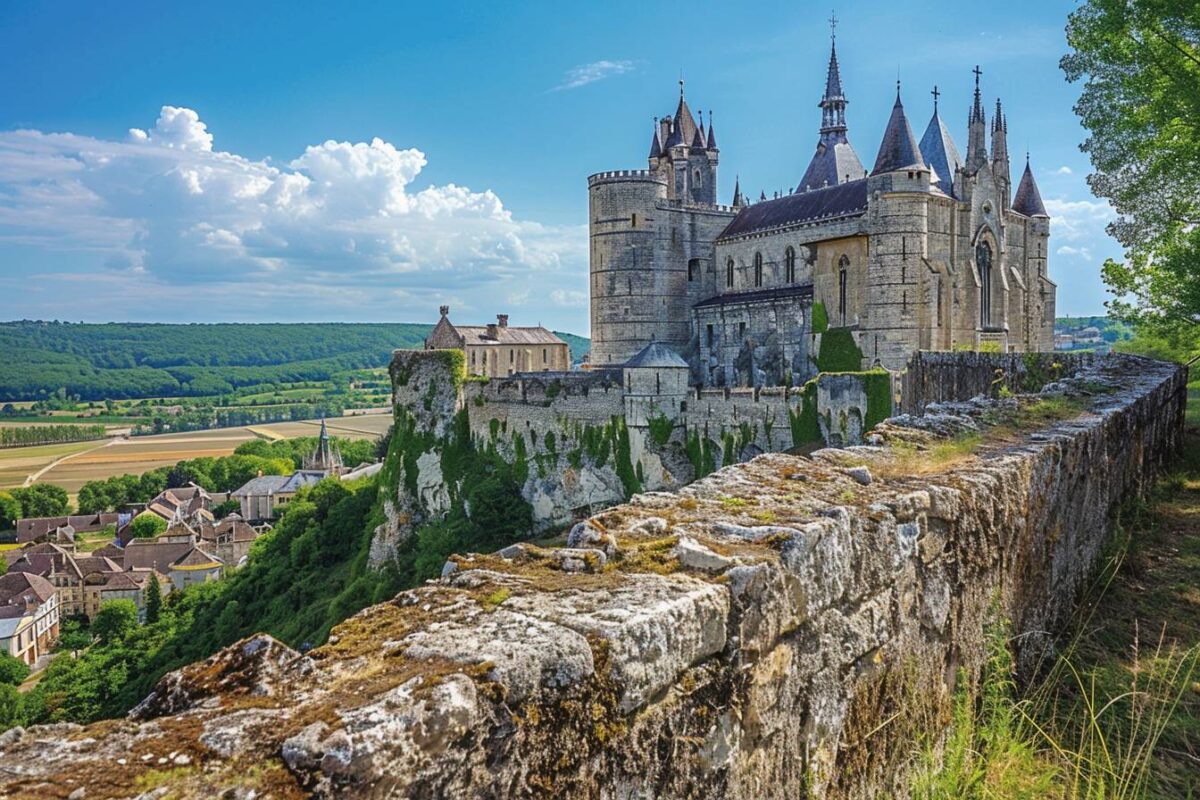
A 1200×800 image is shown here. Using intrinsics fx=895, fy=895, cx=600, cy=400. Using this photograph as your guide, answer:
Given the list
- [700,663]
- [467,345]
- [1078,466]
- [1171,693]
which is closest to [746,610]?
[700,663]

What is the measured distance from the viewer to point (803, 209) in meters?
45.0

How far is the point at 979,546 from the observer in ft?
16.7

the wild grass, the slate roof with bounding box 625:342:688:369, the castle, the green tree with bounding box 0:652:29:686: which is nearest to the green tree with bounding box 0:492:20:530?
the green tree with bounding box 0:652:29:686

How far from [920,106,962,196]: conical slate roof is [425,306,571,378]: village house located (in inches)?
1012

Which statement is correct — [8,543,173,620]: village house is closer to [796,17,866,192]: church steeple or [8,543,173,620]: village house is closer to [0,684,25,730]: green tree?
[0,684,25,730]: green tree

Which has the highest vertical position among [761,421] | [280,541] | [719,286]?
[719,286]

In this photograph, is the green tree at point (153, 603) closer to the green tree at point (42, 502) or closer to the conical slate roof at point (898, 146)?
the conical slate roof at point (898, 146)

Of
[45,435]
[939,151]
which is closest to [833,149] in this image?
[939,151]

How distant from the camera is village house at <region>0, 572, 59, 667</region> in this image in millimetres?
56562

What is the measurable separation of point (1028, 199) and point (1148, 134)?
32135mm

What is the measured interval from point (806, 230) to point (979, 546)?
39.9m

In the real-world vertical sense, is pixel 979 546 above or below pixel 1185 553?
above

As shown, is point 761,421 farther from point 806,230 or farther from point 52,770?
point 52,770

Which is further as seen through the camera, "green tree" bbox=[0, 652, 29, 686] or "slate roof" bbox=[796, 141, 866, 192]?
"slate roof" bbox=[796, 141, 866, 192]
